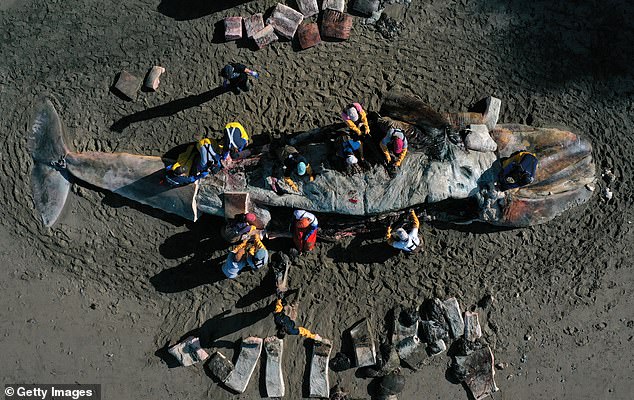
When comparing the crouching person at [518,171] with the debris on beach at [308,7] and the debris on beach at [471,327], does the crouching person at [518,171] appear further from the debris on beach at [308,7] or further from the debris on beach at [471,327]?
the debris on beach at [308,7]

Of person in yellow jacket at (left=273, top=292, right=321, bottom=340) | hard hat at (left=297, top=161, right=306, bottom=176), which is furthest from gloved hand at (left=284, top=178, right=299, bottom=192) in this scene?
person in yellow jacket at (left=273, top=292, right=321, bottom=340)

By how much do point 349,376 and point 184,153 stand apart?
4644 millimetres

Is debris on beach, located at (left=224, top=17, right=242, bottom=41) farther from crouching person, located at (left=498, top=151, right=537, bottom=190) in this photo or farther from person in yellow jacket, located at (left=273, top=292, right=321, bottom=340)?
crouching person, located at (left=498, top=151, right=537, bottom=190)

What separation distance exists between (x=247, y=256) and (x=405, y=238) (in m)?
2.53

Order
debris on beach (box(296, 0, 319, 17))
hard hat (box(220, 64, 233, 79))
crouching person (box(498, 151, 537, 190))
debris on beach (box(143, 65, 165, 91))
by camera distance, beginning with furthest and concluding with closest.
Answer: debris on beach (box(296, 0, 319, 17)) < debris on beach (box(143, 65, 165, 91)) < hard hat (box(220, 64, 233, 79)) < crouching person (box(498, 151, 537, 190))

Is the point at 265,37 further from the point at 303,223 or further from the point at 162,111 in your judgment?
the point at 303,223

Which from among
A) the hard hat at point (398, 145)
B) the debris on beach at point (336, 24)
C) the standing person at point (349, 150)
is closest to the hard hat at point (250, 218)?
the standing person at point (349, 150)

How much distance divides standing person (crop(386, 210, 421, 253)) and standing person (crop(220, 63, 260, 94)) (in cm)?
337

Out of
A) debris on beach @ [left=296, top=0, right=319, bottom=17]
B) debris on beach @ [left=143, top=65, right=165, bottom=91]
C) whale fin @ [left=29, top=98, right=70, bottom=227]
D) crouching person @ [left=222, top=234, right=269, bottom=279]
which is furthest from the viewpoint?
debris on beach @ [left=296, top=0, right=319, bottom=17]

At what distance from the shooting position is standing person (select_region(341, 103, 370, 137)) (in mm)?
8539

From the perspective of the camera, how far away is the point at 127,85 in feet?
30.5

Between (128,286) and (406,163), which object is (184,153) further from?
(406,163)

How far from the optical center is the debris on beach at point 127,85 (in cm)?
930

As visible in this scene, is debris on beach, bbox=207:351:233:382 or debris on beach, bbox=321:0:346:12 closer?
debris on beach, bbox=207:351:233:382
